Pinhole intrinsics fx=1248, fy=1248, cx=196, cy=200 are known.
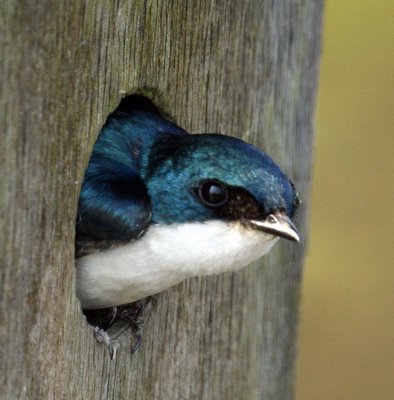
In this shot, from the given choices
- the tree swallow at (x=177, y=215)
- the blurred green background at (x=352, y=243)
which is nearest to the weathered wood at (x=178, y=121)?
the tree swallow at (x=177, y=215)

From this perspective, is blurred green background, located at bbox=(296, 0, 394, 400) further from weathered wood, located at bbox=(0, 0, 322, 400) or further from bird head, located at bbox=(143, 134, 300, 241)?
bird head, located at bbox=(143, 134, 300, 241)

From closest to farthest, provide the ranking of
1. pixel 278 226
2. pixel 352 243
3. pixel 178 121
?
pixel 278 226
pixel 178 121
pixel 352 243

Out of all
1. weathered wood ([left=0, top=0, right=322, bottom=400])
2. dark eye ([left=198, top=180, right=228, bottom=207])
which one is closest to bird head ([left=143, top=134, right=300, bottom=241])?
dark eye ([left=198, top=180, right=228, bottom=207])

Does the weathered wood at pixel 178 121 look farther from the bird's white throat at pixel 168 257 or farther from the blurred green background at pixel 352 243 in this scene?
the blurred green background at pixel 352 243

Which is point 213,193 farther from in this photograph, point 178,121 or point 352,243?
point 352,243

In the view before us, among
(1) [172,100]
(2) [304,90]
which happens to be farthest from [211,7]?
(2) [304,90]

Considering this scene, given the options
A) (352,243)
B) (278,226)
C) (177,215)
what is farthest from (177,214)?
(352,243)
